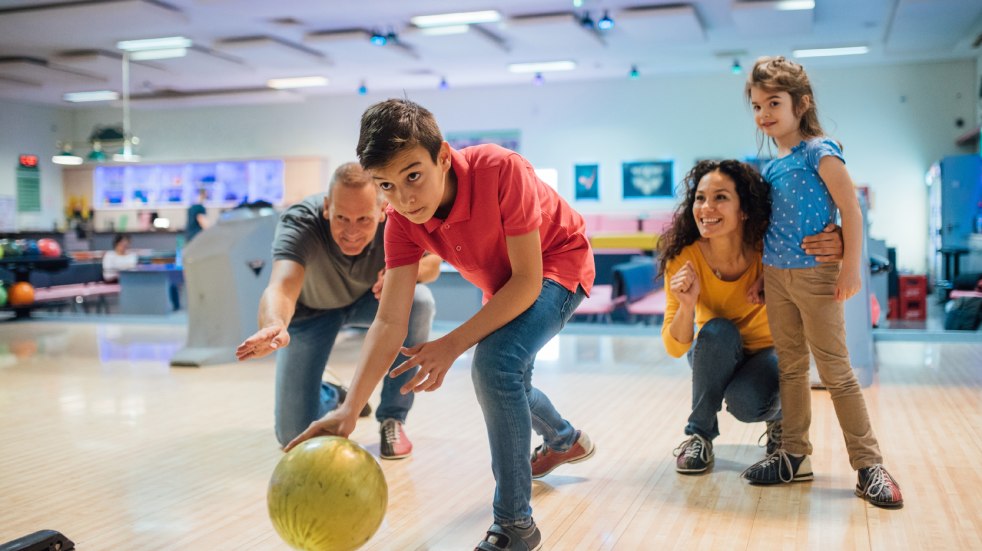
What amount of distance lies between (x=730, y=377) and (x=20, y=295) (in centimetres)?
782

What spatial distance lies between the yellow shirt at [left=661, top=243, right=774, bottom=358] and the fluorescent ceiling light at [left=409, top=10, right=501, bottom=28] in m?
6.65

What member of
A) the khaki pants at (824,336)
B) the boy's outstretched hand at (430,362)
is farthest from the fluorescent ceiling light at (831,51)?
the boy's outstretched hand at (430,362)

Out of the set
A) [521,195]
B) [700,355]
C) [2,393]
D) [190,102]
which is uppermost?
[190,102]

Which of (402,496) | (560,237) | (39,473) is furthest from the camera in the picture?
(39,473)

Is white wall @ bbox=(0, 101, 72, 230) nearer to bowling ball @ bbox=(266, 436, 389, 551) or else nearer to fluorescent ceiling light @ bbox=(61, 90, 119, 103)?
fluorescent ceiling light @ bbox=(61, 90, 119, 103)

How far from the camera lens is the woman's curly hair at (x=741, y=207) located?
244 cm

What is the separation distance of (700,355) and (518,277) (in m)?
0.94

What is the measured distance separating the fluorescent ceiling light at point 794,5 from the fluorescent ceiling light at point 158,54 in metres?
6.84

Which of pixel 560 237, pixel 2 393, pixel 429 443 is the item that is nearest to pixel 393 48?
pixel 2 393

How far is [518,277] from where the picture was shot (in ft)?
6.04

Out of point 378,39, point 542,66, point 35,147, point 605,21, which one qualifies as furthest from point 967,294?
point 35,147

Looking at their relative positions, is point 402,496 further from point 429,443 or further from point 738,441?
point 738,441

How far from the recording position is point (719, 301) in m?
2.60

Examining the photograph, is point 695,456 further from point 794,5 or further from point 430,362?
point 794,5
